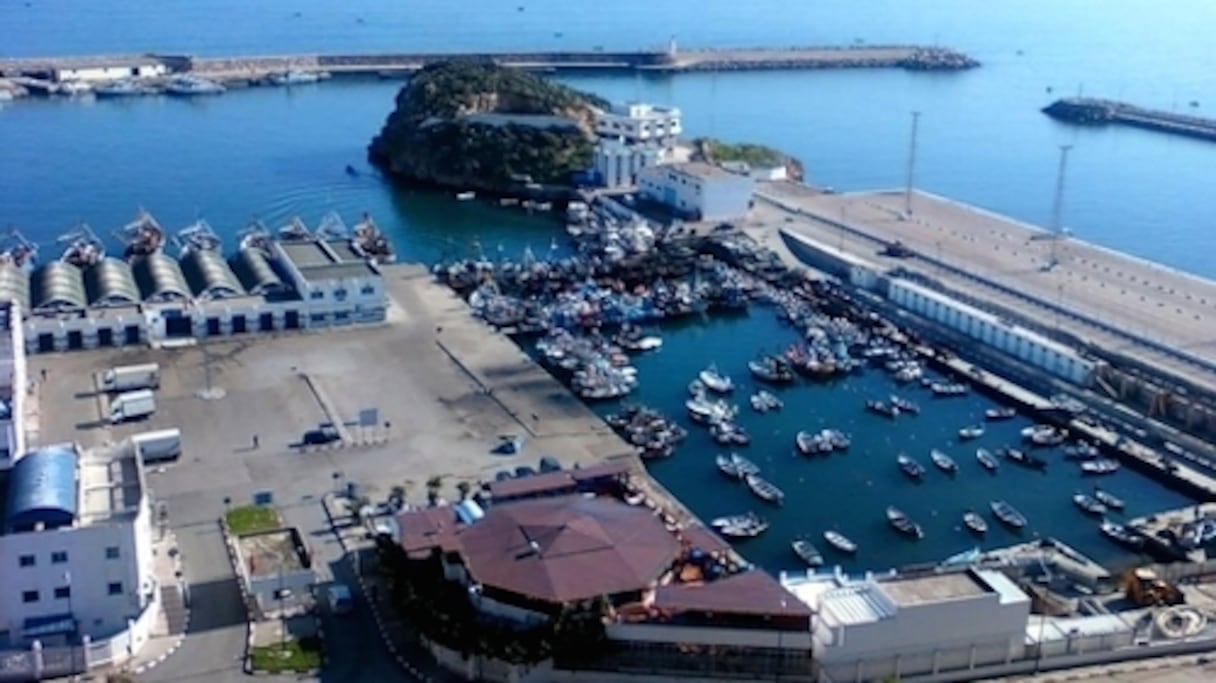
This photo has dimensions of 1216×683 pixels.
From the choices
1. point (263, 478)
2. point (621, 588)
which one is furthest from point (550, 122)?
point (621, 588)

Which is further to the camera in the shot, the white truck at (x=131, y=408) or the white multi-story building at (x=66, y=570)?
the white truck at (x=131, y=408)

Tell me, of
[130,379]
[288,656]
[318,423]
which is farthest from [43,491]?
[130,379]

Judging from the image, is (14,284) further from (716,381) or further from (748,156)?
(748,156)

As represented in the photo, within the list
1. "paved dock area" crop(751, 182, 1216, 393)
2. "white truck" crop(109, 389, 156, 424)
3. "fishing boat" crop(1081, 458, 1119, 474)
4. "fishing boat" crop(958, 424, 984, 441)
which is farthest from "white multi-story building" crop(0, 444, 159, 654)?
"paved dock area" crop(751, 182, 1216, 393)

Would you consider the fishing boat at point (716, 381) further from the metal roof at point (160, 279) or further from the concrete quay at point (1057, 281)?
the metal roof at point (160, 279)

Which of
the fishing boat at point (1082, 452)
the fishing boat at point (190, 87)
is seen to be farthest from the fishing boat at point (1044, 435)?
the fishing boat at point (190, 87)
